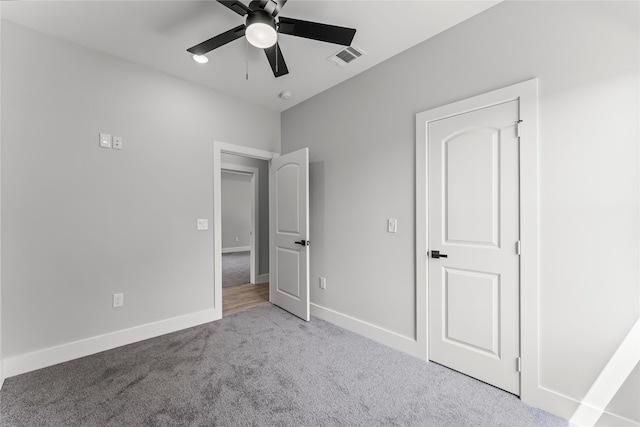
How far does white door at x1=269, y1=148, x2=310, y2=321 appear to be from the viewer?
3.11 metres

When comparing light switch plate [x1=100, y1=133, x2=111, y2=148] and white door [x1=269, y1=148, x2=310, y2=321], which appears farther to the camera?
white door [x1=269, y1=148, x2=310, y2=321]

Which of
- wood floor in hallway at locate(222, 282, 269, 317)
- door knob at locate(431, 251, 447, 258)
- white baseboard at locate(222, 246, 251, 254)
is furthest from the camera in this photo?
white baseboard at locate(222, 246, 251, 254)

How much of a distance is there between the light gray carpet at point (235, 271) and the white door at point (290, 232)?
1559 mm

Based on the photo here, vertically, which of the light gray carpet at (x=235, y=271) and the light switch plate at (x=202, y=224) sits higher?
the light switch plate at (x=202, y=224)

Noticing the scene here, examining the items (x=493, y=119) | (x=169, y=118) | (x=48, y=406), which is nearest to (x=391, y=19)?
(x=493, y=119)

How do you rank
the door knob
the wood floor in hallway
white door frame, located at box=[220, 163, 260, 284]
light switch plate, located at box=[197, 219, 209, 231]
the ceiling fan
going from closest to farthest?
the ceiling fan < the door knob < light switch plate, located at box=[197, 219, 209, 231] < the wood floor in hallway < white door frame, located at box=[220, 163, 260, 284]

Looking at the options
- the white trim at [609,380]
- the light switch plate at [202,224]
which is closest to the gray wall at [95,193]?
the light switch plate at [202,224]

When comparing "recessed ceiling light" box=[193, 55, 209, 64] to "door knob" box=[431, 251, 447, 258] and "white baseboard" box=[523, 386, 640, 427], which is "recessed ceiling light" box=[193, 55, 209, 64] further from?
"white baseboard" box=[523, 386, 640, 427]

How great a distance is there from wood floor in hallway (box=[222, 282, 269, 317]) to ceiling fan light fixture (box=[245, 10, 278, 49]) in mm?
A: 2954

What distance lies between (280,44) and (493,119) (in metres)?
1.82

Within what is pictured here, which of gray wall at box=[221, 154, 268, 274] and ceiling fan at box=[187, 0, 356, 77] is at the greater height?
ceiling fan at box=[187, 0, 356, 77]

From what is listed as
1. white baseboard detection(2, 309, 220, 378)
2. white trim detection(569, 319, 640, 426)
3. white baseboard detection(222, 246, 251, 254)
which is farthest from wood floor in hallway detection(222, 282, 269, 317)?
white baseboard detection(222, 246, 251, 254)

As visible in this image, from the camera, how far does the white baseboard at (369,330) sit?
2.38 m

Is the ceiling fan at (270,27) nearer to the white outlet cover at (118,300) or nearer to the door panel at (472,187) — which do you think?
the door panel at (472,187)
